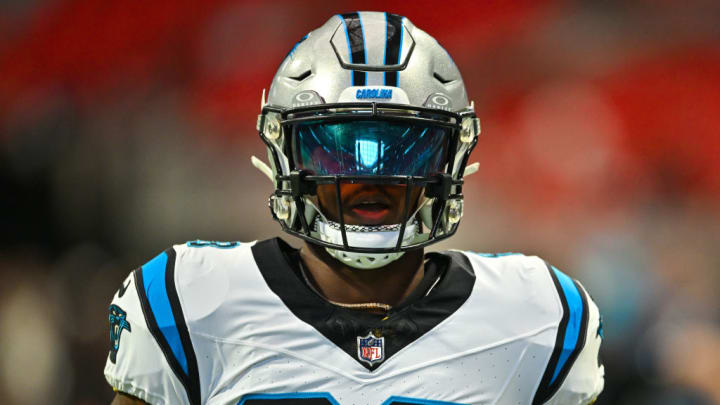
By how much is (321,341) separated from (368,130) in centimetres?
34

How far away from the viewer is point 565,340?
1.38 m

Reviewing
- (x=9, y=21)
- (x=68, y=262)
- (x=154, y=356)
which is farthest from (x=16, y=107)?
(x=154, y=356)

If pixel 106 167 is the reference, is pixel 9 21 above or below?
above

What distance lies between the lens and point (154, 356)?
1.29 meters

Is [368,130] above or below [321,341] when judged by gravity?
above

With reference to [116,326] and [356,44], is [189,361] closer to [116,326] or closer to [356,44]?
[116,326]

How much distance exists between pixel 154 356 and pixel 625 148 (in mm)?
1696

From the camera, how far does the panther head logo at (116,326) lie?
133cm

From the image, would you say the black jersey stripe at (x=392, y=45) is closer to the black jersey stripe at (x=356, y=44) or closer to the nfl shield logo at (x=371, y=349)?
the black jersey stripe at (x=356, y=44)

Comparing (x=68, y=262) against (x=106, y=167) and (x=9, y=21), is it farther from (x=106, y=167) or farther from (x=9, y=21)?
(x=9, y=21)

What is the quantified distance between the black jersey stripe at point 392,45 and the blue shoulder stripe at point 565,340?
0.47m

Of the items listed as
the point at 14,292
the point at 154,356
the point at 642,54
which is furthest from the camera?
the point at 642,54

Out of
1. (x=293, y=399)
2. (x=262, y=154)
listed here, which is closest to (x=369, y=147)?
(x=293, y=399)

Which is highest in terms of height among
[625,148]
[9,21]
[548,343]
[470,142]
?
[9,21]
